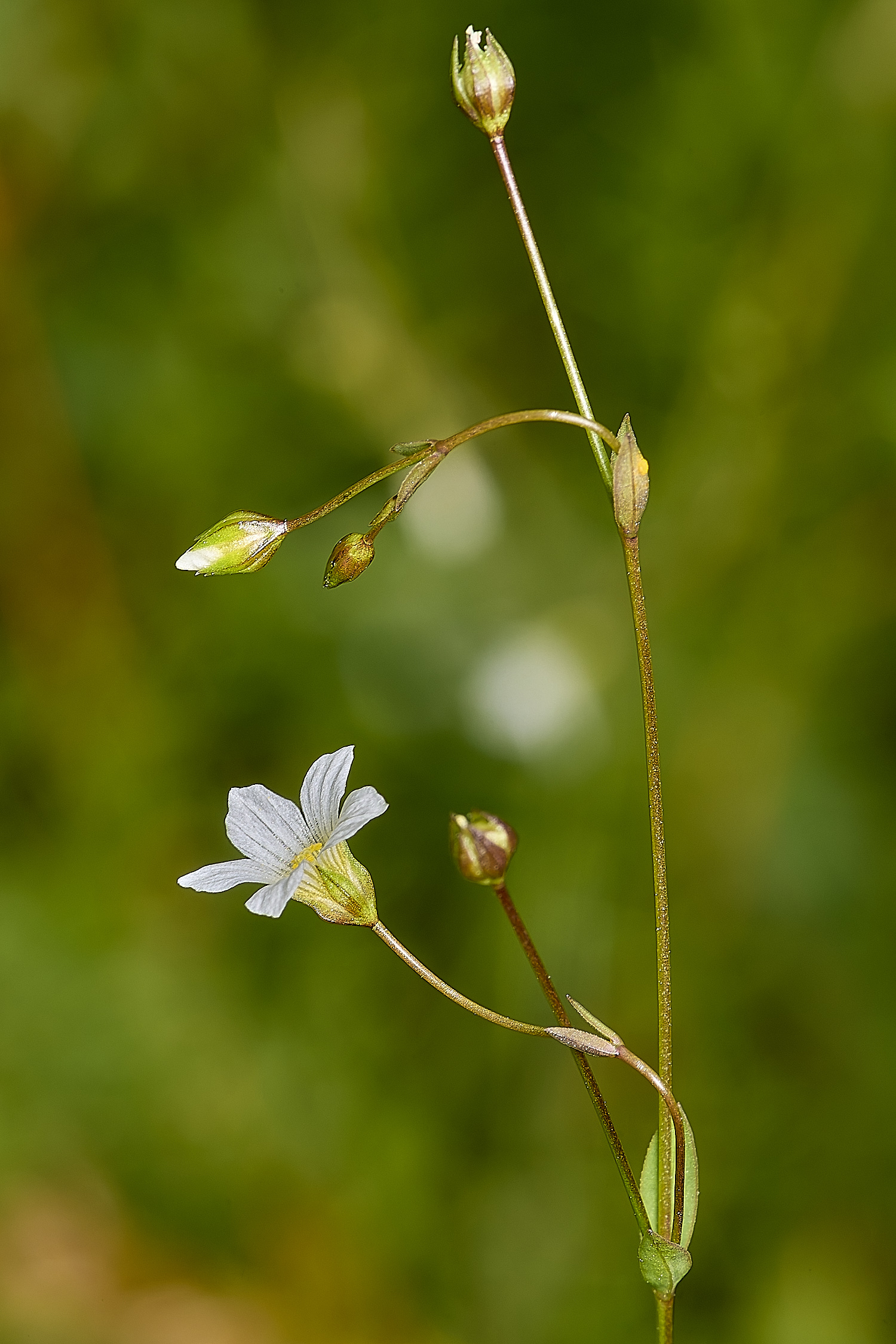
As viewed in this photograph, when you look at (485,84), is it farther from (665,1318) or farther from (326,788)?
(665,1318)

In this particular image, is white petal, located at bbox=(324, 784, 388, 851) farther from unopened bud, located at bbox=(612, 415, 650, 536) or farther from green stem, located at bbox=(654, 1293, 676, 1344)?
green stem, located at bbox=(654, 1293, 676, 1344)

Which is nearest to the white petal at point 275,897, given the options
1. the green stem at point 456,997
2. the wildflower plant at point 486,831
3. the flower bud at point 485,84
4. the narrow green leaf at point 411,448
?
the wildflower plant at point 486,831

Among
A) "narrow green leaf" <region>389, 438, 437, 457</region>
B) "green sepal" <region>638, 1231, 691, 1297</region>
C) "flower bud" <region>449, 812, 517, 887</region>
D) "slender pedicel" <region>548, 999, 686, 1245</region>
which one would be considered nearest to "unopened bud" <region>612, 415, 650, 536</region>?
"narrow green leaf" <region>389, 438, 437, 457</region>

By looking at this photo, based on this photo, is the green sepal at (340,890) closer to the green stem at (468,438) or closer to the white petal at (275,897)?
the white petal at (275,897)

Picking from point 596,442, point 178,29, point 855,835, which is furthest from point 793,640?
point 178,29

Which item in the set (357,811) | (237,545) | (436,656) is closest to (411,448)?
(237,545)
